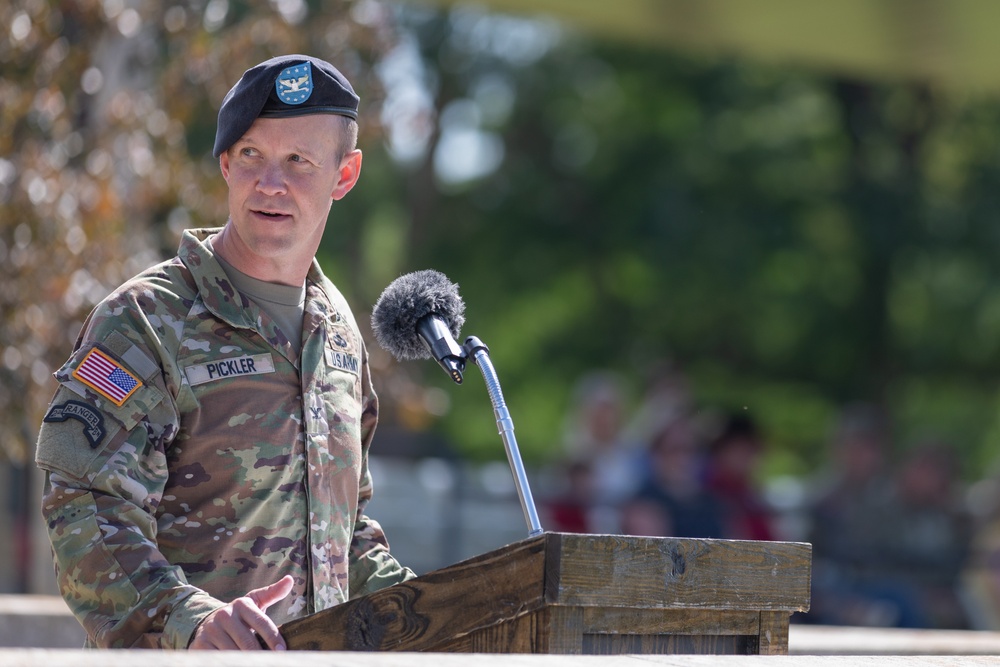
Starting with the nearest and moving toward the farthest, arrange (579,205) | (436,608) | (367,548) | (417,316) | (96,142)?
1. (436,608)
2. (417,316)
3. (367,548)
4. (96,142)
5. (579,205)

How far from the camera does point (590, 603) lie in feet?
8.00

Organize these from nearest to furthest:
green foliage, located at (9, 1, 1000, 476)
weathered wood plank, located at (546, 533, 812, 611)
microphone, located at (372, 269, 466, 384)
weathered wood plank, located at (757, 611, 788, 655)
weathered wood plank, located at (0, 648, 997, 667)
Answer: weathered wood plank, located at (0, 648, 997, 667) < weathered wood plank, located at (546, 533, 812, 611) < weathered wood plank, located at (757, 611, 788, 655) < microphone, located at (372, 269, 466, 384) < green foliage, located at (9, 1, 1000, 476)

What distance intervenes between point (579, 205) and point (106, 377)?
1331cm

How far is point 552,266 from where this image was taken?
1586cm

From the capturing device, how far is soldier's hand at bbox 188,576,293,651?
103 inches

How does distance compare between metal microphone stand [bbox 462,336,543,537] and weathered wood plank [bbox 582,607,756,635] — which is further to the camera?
metal microphone stand [bbox 462,336,543,537]

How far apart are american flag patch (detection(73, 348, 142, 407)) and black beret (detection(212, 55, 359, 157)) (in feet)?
1.74

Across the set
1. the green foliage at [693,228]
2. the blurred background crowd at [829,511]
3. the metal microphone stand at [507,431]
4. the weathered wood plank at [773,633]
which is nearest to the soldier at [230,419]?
the metal microphone stand at [507,431]

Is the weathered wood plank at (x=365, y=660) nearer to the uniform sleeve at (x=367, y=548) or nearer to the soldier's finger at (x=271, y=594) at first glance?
the soldier's finger at (x=271, y=594)

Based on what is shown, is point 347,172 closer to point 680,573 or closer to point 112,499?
point 112,499

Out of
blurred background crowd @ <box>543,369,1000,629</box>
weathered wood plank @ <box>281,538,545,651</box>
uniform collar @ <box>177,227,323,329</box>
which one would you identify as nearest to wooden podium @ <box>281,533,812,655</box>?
weathered wood plank @ <box>281,538,545,651</box>

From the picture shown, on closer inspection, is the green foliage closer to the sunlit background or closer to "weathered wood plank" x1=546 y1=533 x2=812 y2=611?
the sunlit background

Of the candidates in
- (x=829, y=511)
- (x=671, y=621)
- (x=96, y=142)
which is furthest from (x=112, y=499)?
(x=829, y=511)

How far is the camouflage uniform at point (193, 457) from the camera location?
2781 millimetres
